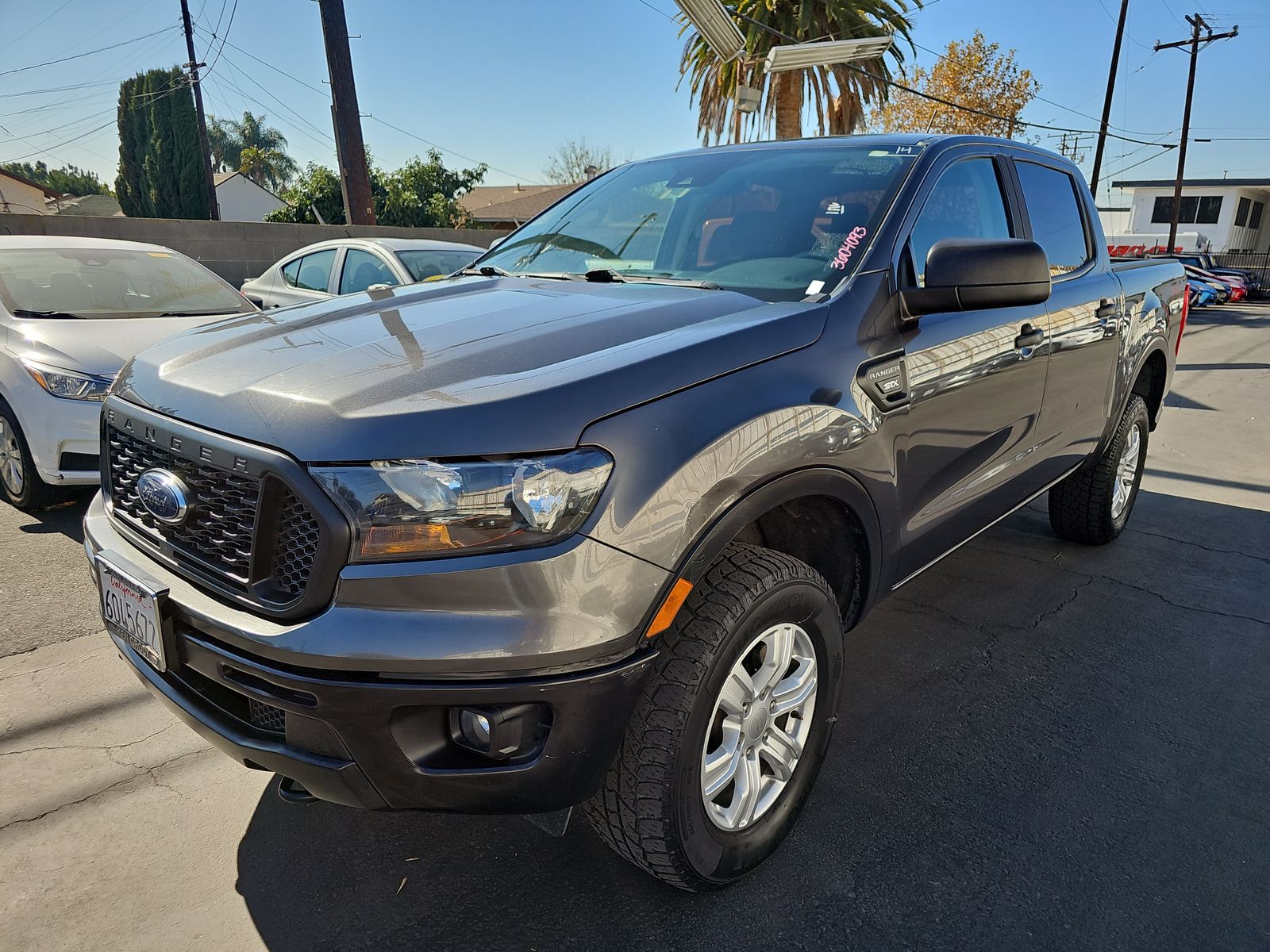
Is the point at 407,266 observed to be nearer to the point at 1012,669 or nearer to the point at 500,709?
the point at 1012,669

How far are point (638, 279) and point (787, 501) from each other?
3.22 ft

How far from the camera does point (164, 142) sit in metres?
39.2

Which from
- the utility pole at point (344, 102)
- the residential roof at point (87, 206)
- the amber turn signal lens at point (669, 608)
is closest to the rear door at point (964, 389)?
the amber turn signal lens at point (669, 608)

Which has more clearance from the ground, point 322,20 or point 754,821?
point 322,20

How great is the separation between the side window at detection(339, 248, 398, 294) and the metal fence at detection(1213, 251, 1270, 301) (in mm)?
40015

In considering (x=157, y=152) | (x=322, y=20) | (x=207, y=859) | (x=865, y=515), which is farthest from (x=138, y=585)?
(x=157, y=152)

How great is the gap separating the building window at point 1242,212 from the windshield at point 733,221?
58.3 metres

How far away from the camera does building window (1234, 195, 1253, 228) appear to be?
49547 millimetres

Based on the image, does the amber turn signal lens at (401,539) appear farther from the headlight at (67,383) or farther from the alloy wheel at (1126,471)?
the alloy wheel at (1126,471)

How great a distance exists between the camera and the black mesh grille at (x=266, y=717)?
5.94 feet

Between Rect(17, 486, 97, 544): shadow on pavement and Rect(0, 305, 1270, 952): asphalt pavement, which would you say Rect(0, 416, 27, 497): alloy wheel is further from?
Rect(0, 305, 1270, 952): asphalt pavement

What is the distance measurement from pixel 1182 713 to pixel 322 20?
11265mm

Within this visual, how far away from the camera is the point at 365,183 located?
11789 millimetres

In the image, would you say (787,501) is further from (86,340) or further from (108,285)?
(108,285)
